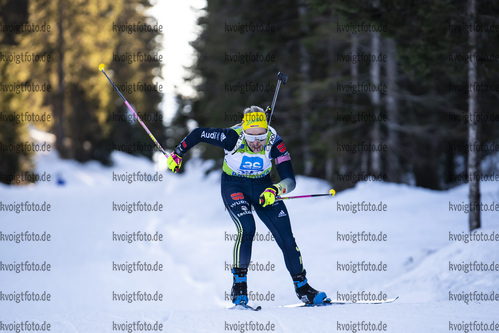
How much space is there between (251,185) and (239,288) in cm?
118

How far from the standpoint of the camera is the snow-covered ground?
4992 mm

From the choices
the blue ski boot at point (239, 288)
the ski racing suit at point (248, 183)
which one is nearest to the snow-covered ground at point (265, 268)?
the blue ski boot at point (239, 288)

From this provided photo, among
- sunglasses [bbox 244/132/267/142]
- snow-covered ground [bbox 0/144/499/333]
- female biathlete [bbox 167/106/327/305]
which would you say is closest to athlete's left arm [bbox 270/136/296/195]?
female biathlete [bbox 167/106/327/305]

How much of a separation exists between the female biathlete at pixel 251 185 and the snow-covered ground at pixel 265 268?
1.60 ft

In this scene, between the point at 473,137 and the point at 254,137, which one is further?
the point at 473,137

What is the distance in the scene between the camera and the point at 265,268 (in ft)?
29.0

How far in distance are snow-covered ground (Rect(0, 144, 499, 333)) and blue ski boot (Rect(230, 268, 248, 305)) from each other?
221 millimetres

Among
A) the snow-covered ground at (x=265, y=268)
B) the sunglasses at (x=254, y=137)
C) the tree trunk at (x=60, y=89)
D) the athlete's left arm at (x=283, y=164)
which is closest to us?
the snow-covered ground at (x=265, y=268)

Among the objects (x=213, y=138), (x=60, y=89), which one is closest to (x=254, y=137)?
(x=213, y=138)

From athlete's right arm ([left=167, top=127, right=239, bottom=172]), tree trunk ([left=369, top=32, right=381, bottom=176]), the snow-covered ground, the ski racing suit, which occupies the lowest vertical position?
the snow-covered ground

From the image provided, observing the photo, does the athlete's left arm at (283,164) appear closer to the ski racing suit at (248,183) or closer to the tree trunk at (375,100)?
the ski racing suit at (248,183)

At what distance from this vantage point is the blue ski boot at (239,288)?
5641 mm

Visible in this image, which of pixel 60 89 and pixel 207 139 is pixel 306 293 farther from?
pixel 60 89

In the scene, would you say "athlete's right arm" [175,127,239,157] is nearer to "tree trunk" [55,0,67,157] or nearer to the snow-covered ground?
the snow-covered ground
